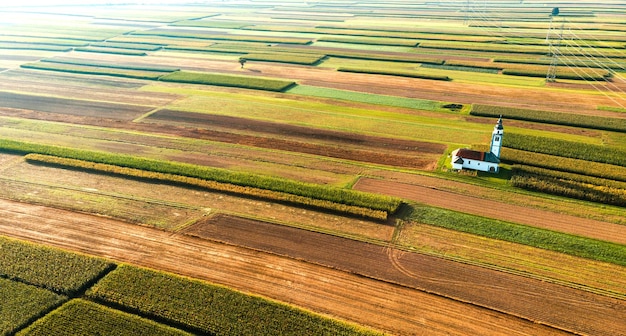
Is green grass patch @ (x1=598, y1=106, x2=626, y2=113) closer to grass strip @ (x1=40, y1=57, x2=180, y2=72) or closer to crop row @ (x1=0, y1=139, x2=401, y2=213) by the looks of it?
crop row @ (x1=0, y1=139, x2=401, y2=213)

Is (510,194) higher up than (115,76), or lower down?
lower down

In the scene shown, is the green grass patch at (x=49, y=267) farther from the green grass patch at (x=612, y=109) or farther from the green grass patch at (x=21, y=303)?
the green grass patch at (x=612, y=109)

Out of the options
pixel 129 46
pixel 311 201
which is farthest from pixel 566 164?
pixel 129 46

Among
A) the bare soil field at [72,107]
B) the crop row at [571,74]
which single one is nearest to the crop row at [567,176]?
the crop row at [571,74]

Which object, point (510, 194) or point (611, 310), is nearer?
point (611, 310)

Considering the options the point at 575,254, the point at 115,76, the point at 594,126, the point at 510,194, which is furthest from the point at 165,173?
the point at 594,126

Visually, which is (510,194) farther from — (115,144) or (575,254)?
(115,144)

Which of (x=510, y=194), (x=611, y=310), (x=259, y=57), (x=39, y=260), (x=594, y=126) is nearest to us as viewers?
(x=611, y=310)
